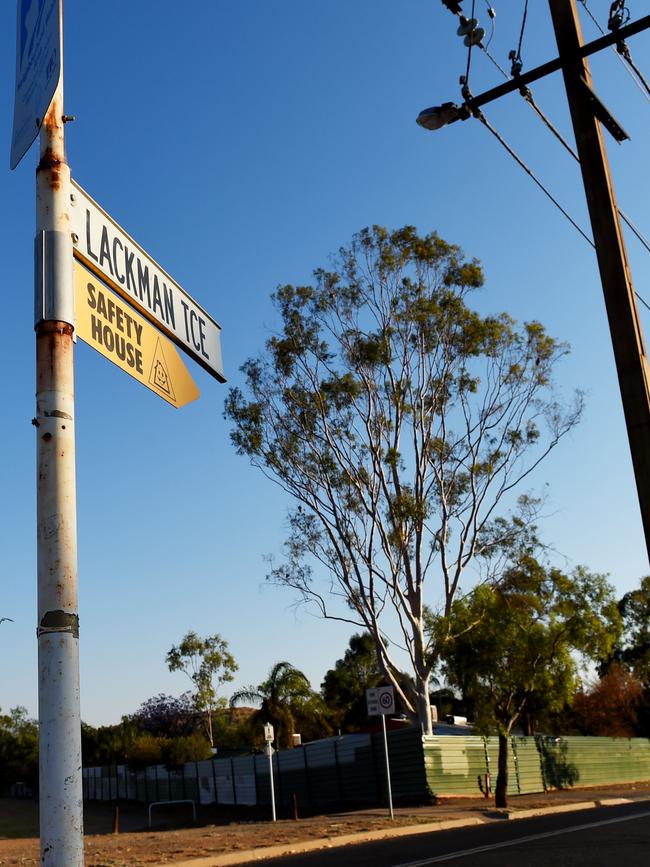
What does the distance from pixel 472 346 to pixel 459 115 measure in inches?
818

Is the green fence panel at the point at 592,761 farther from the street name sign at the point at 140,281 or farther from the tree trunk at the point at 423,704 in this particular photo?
the street name sign at the point at 140,281

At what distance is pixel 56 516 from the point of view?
3.65 meters

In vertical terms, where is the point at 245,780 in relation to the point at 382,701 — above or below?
below

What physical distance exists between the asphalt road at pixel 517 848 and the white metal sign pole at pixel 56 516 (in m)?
8.70

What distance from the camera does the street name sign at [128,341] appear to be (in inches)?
163

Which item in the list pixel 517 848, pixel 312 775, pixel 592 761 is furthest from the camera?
pixel 592 761

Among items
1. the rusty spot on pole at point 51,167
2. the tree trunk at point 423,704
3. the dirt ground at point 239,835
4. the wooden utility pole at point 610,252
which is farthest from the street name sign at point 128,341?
the tree trunk at point 423,704

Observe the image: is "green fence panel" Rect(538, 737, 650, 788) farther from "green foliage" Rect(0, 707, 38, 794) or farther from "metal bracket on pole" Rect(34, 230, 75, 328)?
"green foliage" Rect(0, 707, 38, 794)

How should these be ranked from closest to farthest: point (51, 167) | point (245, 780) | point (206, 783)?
point (51, 167), point (245, 780), point (206, 783)

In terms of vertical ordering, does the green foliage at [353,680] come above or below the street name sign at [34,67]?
below

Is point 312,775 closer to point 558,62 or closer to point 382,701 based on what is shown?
point 382,701

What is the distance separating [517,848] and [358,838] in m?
4.95

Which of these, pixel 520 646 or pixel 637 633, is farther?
pixel 637 633

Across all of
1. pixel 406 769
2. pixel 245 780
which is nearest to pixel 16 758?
pixel 245 780
